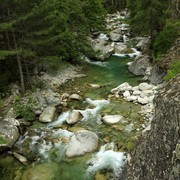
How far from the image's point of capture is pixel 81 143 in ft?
37.5

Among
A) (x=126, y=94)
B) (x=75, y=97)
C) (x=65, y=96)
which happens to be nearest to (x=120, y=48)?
(x=126, y=94)

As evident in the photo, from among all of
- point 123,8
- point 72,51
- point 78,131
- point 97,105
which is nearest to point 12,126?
point 78,131

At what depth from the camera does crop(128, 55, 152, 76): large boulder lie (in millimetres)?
20406

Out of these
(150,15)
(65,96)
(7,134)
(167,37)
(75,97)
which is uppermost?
(150,15)

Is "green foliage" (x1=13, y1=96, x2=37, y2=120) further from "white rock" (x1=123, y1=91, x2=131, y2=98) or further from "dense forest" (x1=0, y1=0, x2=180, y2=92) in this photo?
"white rock" (x1=123, y1=91, x2=131, y2=98)

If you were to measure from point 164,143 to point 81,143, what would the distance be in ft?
20.8

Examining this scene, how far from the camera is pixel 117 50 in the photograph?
2764 cm

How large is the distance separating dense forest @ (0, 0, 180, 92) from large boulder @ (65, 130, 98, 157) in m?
6.03

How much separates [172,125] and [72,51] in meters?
17.8

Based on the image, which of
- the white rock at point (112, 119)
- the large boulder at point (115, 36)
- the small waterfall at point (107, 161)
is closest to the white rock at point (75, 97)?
the white rock at point (112, 119)

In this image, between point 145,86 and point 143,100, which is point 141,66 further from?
point 143,100

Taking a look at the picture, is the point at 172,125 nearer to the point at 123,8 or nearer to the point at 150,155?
the point at 150,155

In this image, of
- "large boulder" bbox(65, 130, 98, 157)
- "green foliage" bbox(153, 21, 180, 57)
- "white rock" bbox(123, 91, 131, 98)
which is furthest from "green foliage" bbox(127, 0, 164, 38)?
"large boulder" bbox(65, 130, 98, 157)

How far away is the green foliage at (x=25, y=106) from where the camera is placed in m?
14.5
